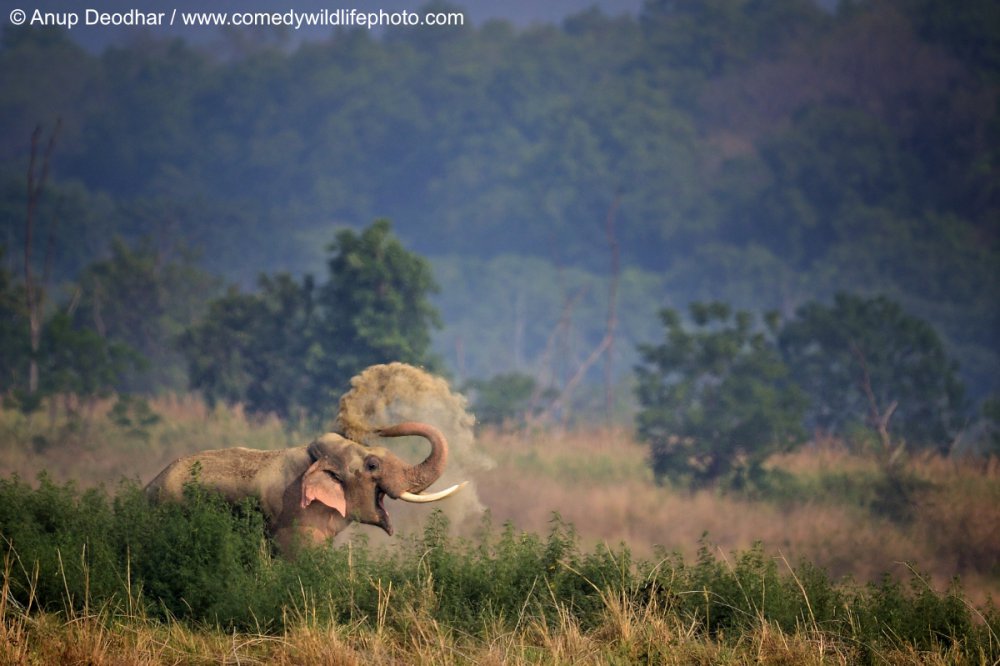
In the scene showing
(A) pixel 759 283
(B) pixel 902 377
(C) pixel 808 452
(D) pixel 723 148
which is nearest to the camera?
(C) pixel 808 452

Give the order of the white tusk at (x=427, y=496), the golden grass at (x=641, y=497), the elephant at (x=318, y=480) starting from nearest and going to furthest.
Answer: the elephant at (x=318, y=480), the white tusk at (x=427, y=496), the golden grass at (x=641, y=497)

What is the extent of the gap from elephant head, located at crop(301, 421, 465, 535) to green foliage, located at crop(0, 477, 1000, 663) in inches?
33.8

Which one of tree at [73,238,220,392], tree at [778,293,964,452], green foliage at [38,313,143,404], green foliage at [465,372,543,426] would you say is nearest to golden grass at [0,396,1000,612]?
green foliage at [38,313,143,404]

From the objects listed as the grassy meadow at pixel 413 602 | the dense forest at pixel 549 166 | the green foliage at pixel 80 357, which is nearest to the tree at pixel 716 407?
the grassy meadow at pixel 413 602

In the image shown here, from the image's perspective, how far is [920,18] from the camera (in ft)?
276

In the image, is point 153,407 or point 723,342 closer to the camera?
point 723,342

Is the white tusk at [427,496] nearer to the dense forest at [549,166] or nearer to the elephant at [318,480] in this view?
the elephant at [318,480]

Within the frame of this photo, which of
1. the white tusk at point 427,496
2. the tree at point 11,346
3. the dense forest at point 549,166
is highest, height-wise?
the dense forest at point 549,166

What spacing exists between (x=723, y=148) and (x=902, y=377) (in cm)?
5687

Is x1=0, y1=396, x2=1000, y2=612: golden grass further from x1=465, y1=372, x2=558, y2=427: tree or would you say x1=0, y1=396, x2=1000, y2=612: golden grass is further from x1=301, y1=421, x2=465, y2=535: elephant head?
x1=301, y1=421, x2=465, y2=535: elephant head

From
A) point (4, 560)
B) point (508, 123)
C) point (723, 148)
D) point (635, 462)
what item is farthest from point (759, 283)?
point (4, 560)

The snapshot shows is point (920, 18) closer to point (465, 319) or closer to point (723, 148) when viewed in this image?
point (723, 148)

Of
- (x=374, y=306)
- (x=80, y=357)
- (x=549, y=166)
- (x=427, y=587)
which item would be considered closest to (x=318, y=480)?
(x=427, y=587)

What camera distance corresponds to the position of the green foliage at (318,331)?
23.5 m
